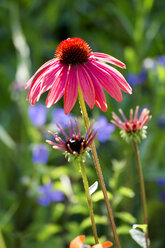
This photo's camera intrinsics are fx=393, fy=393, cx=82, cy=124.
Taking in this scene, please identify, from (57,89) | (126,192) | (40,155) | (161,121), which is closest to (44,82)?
(57,89)

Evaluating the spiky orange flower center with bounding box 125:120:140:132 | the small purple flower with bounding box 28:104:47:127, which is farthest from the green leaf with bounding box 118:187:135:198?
the small purple flower with bounding box 28:104:47:127

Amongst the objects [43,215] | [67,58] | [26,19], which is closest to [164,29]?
[26,19]

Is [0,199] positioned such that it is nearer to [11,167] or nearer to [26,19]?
[11,167]

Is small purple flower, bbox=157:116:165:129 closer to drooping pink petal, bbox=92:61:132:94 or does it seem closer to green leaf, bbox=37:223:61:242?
green leaf, bbox=37:223:61:242

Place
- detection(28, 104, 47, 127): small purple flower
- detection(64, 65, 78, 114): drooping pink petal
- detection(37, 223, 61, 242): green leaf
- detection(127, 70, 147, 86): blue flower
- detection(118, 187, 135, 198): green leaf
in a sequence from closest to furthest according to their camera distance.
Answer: detection(64, 65, 78, 114): drooping pink petal < detection(118, 187, 135, 198): green leaf < detection(37, 223, 61, 242): green leaf < detection(28, 104, 47, 127): small purple flower < detection(127, 70, 147, 86): blue flower

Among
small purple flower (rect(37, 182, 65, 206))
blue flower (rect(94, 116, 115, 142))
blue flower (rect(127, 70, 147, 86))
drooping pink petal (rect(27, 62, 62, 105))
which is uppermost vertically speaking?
blue flower (rect(127, 70, 147, 86))

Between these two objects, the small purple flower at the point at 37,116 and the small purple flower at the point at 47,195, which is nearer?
the small purple flower at the point at 47,195

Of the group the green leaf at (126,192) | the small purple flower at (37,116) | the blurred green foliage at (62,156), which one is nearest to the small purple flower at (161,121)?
the blurred green foliage at (62,156)

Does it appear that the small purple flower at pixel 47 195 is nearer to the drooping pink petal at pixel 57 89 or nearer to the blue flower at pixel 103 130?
the blue flower at pixel 103 130
